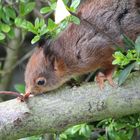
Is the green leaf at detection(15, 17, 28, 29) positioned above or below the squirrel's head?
above

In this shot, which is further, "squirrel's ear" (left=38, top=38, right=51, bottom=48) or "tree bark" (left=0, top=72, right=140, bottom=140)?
"squirrel's ear" (left=38, top=38, right=51, bottom=48)

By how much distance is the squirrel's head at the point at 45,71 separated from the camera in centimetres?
230

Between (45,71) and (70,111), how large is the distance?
451mm

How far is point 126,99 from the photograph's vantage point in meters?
1.94

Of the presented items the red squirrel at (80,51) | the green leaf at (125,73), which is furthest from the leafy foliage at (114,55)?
the red squirrel at (80,51)

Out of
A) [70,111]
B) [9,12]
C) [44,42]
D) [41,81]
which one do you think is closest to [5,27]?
[9,12]

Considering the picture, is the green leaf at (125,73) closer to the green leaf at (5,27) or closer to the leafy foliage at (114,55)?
the leafy foliage at (114,55)

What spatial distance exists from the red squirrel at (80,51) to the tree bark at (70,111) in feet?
0.68

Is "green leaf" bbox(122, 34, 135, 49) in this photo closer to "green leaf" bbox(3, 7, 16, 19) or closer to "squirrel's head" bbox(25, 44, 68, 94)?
"squirrel's head" bbox(25, 44, 68, 94)

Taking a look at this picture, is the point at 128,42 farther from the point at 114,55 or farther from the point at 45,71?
the point at 45,71

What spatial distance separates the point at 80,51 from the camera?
2.30 meters

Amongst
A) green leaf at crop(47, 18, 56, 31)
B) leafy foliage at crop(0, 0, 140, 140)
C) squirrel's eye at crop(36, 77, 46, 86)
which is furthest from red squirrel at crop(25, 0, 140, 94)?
green leaf at crop(47, 18, 56, 31)

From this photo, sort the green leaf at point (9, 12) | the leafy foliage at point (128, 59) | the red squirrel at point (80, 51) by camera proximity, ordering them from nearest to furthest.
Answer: the leafy foliage at point (128, 59) → the red squirrel at point (80, 51) → the green leaf at point (9, 12)

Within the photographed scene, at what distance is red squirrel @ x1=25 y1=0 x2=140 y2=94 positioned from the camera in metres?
2.22
